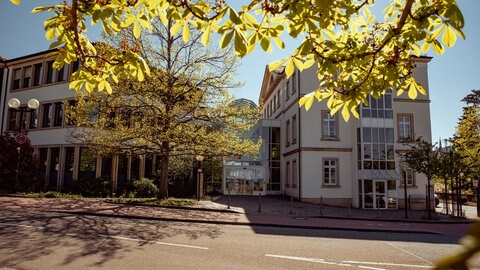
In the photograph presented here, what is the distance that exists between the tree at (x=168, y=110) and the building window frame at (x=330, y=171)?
817cm

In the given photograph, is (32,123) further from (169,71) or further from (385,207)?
(385,207)

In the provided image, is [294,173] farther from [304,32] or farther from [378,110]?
[304,32]

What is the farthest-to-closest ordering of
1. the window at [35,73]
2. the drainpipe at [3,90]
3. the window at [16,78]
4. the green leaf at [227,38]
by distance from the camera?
the window at [16,78]
the drainpipe at [3,90]
the window at [35,73]
the green leaf at [227,38]

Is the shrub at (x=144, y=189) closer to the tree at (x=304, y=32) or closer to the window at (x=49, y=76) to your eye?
the window at (x=49, y=76)

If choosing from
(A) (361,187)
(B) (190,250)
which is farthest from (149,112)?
(A) (361,187)

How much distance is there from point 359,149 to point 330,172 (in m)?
2.79

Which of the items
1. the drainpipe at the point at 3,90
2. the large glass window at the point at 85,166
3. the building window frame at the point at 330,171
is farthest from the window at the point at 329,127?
the drainpipe at the point at 3,90

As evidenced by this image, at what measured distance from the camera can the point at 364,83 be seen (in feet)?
14.8

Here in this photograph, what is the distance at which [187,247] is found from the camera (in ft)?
30.7

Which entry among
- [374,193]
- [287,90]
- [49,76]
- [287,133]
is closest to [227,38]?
[374,193]

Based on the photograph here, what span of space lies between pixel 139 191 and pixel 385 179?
1730 cm

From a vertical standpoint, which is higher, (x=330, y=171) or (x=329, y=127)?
(x=329, y=127)

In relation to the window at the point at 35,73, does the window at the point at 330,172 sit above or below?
below

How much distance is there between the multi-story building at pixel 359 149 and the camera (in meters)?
25.9
